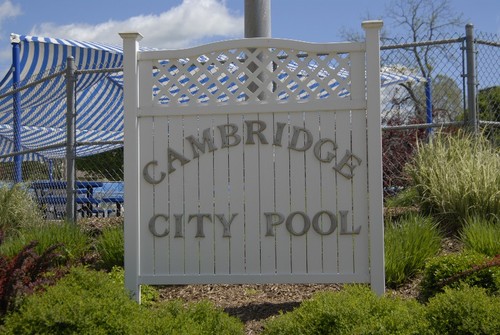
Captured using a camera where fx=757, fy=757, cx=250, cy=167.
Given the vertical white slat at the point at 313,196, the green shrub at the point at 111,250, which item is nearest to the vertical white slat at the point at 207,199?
the vertical white slat at the point at 313,196

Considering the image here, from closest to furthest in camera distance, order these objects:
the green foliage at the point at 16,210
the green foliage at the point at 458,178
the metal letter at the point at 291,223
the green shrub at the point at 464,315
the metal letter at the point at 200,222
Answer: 1. the green shrub at the point at 464,315
2. the metal letter at the point at 291,223
3. the metal letter at the point at 200,222
4. the green foliage at the point at 458,178
5. the green foliage at the point at 16,210

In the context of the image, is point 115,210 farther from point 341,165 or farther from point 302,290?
point 341,165

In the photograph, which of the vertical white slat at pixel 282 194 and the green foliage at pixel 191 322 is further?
the vertical white slat at pixel 282 194

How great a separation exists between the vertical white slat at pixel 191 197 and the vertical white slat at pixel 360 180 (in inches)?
47.3

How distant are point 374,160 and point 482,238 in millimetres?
1251

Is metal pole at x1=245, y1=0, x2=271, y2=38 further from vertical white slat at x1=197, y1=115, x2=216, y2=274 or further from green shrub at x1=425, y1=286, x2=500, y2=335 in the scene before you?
green shrub at x1=425, y1=286, x2=500, y2=335

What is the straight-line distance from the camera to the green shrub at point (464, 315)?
3717 mm

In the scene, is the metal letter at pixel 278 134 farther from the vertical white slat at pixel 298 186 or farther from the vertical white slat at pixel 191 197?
the vertical white slat at pixel 191 197

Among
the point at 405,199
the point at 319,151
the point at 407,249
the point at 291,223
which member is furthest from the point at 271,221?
the point at 405,199

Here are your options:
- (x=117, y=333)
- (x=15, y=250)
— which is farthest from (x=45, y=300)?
(x=15, y=250)

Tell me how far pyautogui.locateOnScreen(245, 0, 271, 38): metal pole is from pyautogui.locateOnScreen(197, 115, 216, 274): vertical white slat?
4.25 feet

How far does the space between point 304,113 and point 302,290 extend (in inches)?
61.8

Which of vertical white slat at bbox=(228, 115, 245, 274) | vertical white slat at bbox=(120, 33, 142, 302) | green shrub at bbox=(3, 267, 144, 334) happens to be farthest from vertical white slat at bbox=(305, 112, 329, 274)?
green shrub at bbox=(3, 267, 144, 334)

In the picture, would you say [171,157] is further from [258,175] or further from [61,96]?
[61,96]
